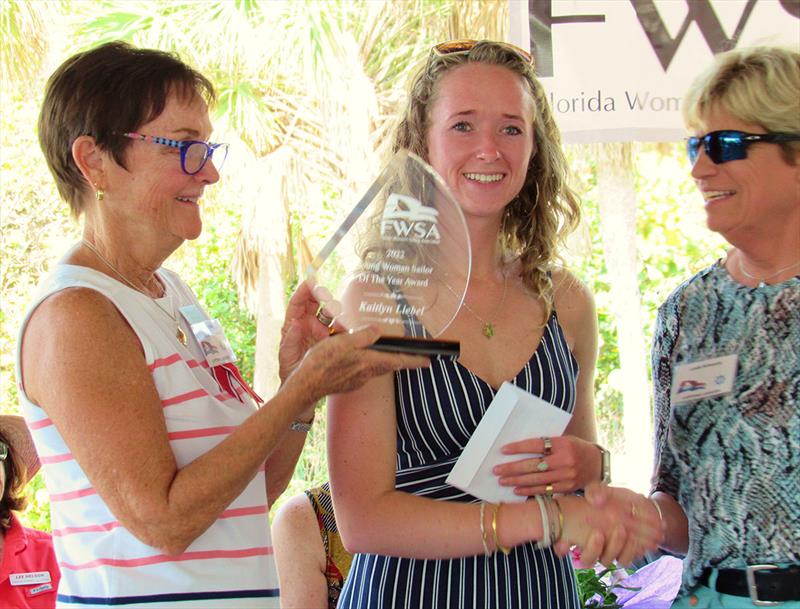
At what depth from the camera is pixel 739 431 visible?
1674 mm

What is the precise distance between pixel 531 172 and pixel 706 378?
1.98ft

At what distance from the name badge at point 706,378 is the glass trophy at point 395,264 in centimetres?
55

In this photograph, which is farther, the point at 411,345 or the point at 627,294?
the point at 627,294

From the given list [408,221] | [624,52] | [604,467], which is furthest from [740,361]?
[624,52]

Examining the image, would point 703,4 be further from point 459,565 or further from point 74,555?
point 74,555

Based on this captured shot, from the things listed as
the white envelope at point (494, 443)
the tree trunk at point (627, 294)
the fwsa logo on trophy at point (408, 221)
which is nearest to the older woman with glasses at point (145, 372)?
the fwsa logo on trophy at point (408, 221)

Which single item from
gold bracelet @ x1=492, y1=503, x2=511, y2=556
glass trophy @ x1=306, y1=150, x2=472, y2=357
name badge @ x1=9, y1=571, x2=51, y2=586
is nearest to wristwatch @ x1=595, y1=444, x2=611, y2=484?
gold bracelet @ x1=492, y1=503, x2=511, y2=556

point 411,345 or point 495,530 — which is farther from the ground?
point 411,345

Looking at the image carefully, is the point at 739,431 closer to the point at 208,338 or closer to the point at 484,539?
the point at 484,539

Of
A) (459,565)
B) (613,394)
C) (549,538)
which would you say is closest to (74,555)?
(459,565)

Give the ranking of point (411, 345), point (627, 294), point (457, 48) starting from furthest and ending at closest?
point (627, 294) < point (457, 48) < point (411, 345)

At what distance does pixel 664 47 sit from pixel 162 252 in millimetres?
1877

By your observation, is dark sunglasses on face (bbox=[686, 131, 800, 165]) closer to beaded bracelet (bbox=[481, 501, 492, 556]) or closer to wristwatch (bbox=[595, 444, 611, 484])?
wristwatch (bbox=[595, 444, 611, 484])

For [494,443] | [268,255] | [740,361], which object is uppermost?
[268,255]
